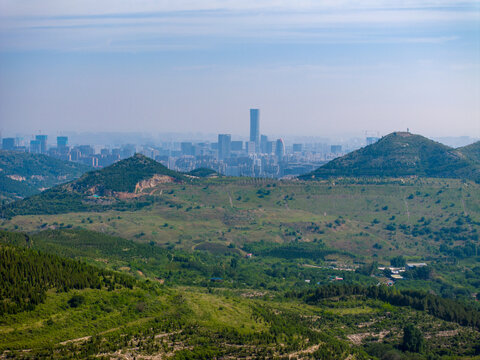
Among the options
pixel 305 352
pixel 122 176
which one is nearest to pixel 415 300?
pixel 305 352

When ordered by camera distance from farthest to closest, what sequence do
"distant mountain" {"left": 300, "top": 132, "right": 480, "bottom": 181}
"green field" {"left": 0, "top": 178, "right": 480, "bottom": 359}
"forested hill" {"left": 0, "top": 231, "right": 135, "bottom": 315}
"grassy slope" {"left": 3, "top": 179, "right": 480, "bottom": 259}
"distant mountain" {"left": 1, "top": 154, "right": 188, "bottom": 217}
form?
"distant mountain" {"left": 300, "top": 132, "right": 480, "bottom": 181}
"distant mountain" {"left": 1, "top": 154, "right": 188, "bottom": 217}
"grassy slope" {"left": 3, "top": 179, "right": 480, "bottom": 259}
"green field" {"left": 0, "top": 178, "right": 480, "bottom": 359}
"forested hill" {"left": 0, "top": 231, "right": 135, "bottom": 315}

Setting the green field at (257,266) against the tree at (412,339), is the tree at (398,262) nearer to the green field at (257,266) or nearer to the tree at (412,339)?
the green field at (257,266)

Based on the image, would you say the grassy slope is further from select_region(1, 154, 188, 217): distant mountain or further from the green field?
select_region(1, 154, 188, 217): distant mountain

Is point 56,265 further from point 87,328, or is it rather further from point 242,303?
point 242,303

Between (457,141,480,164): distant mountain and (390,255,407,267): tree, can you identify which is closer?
(390,255,407,267): tree

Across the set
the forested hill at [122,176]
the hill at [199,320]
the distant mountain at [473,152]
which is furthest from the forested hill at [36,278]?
the distant mountain at [473,152]

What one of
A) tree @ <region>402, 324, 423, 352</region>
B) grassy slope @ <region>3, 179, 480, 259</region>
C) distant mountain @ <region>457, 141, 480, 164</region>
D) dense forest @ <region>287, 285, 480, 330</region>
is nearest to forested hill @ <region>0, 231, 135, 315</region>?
dense forest @ <region>287, 285, 480, 330</region>
